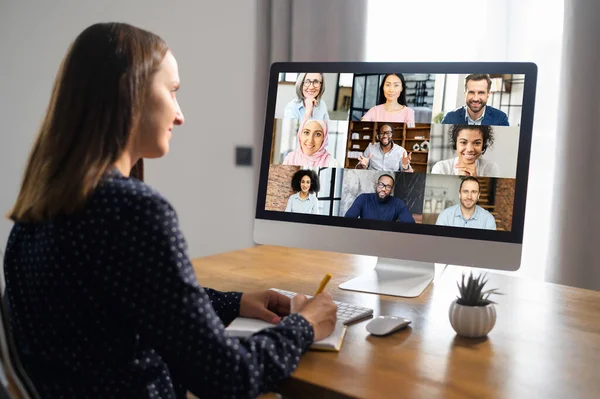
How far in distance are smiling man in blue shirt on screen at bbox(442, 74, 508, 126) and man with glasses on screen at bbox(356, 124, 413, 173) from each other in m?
0.12

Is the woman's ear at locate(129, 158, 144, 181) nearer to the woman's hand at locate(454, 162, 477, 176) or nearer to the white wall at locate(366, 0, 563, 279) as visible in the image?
the woman's hand at locate(454, 162, 477, 176)

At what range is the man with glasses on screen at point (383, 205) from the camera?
1.39 m

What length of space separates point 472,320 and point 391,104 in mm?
536

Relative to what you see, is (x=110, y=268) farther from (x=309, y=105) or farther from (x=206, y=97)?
(x=206, y=97)

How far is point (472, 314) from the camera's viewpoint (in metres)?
1.08

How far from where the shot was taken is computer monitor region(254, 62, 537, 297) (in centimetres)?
132

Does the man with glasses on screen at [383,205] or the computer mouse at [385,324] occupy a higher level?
the man with glasses on screen at [383,205]

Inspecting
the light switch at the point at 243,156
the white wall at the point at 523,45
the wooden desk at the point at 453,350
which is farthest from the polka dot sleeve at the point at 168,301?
the light switch at the point at 243,156

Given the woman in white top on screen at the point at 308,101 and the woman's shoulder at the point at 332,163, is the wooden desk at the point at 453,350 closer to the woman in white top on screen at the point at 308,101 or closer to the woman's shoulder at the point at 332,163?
the woman's shoulder at the point at 332,163

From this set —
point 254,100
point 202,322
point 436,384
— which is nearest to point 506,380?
point 436,384

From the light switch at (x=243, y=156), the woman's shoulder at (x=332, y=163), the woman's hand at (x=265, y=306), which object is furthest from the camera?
the light switch at (x=243, y=156)

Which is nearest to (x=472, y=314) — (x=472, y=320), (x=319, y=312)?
(x=472, y=320)

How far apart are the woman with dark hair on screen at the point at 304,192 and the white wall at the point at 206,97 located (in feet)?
4.54

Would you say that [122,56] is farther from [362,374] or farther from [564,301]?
[564,301]
